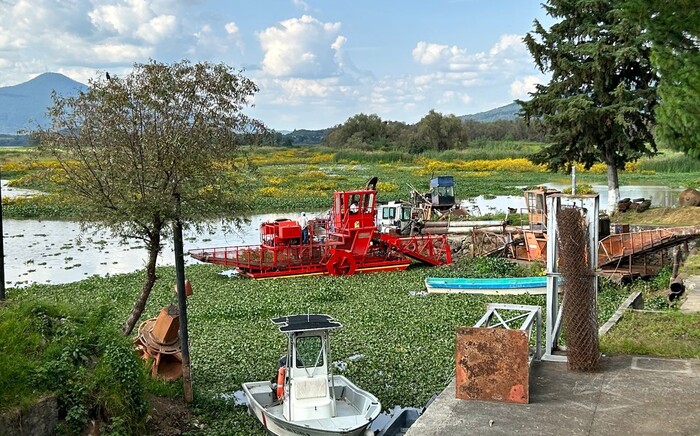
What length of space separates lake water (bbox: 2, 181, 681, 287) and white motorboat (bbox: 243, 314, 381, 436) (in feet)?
→ 35.8

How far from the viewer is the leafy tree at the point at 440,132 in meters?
114

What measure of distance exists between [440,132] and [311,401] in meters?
106

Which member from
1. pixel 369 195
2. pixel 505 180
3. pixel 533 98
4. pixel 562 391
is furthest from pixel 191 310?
A: pixel 505 180

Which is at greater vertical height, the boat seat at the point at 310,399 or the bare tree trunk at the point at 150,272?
the bare tree trunk at the point at 150,272

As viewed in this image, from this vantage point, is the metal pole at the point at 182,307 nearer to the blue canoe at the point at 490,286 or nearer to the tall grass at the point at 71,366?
the tall grass at the point at 71,366

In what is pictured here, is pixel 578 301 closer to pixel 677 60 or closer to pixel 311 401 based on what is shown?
pixel 311 401

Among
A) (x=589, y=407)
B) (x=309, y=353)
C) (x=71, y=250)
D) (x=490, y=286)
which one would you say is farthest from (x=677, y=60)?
(x=71, y=250)

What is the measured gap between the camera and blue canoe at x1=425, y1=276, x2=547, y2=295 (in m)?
20.5

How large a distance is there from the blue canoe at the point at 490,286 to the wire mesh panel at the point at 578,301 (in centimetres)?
1025

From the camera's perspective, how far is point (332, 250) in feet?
87.2

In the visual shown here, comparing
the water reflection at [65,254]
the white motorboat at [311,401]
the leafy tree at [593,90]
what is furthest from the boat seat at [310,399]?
the leafy tree at [593,90]

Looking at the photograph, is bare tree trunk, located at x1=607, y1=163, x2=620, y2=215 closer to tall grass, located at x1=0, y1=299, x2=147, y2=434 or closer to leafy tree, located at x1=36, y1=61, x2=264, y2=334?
leafy tree, located at x1=36, y1=61, x2=264, y2=334

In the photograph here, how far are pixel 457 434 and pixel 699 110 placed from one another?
703 cm

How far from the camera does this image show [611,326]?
13195mm
